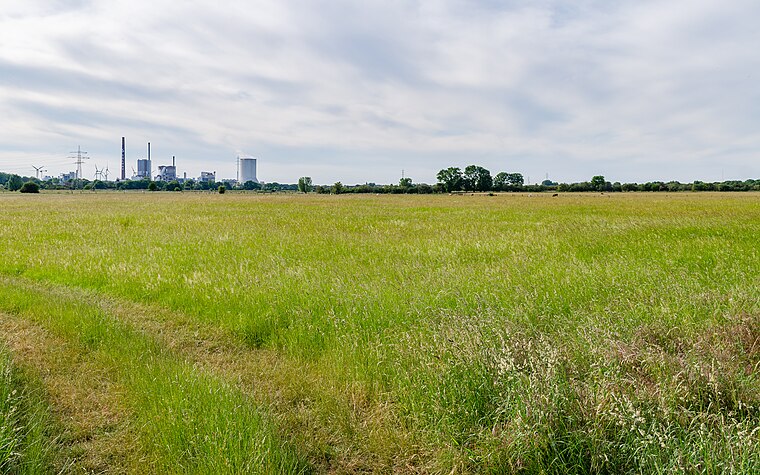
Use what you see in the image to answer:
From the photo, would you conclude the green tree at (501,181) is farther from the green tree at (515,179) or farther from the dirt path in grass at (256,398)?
the dirt path in grass at (256,398)

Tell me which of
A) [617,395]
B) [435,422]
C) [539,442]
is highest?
[617,395]

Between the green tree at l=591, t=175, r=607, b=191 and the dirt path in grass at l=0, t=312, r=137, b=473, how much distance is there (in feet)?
518

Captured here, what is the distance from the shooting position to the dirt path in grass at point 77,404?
325cm

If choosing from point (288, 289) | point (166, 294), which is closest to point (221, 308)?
point (288, 289)

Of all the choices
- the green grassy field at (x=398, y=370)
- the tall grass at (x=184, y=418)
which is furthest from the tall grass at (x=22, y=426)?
the tall grass at (x=184, y=418)

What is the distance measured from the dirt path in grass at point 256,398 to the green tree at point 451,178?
486 ft

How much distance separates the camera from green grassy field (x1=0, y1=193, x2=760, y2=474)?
287 cm

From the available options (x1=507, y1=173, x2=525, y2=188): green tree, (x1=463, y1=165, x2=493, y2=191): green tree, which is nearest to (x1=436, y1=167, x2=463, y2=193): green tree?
(x1=463, y1=165, x2=493, y2=191): green tree

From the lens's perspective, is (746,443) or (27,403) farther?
(27,403)

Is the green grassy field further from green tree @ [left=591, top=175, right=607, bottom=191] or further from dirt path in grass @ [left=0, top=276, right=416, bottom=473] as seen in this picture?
green tree @ [left=591, top=175, right=607, bottom=191]

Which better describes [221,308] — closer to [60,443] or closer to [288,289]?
[288,289]

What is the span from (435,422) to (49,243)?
17712 millimetres

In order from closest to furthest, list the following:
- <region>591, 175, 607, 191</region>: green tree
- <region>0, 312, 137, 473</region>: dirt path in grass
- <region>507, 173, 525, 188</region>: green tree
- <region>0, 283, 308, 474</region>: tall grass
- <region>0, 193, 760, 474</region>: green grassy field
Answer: <region>0, 193, 760, 474</region>: green grassy field → <region>0, 283, 308, 474</region>: tall grass → <region>0, 312, 137, 473</region>: dirt path in grass → <region>591, 175, 607, 191</region>: green tree → <region>507, 173, 525, 188</region>: green tree

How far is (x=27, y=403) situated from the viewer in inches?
150
